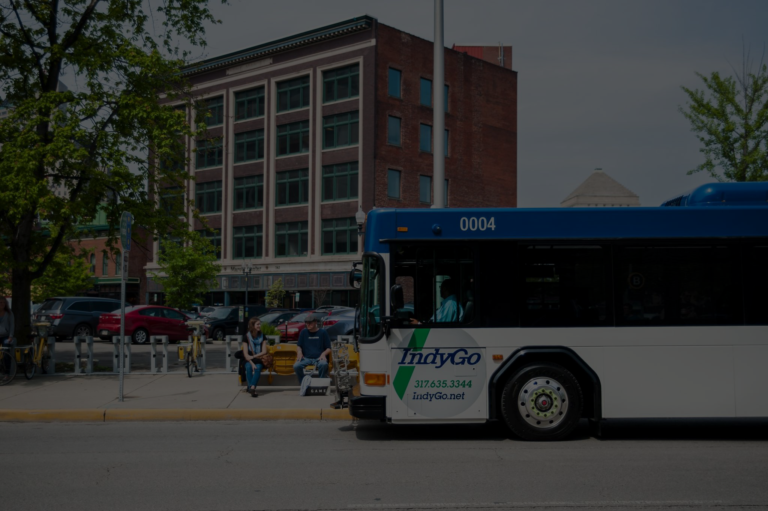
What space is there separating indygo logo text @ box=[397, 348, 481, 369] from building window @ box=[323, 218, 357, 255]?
41.9m

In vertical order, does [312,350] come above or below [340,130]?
below

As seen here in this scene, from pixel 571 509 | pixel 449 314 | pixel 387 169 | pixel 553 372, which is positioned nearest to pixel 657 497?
pixel 571 509

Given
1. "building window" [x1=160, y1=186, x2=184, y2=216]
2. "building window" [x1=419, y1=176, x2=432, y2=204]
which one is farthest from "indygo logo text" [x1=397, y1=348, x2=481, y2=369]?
"building window" [x1=419, y1=176, x2=432, y2=204]

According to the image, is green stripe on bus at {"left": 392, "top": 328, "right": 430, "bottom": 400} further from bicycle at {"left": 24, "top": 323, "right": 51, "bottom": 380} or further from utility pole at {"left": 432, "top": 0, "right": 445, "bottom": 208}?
bicycle at {"left": 24, "top": 323, "right": 51, "bottom": 380}

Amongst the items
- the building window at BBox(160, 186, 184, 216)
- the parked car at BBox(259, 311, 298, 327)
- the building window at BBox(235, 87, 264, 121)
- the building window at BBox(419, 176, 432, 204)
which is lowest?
the parked car at BBox(259, 311, 298, 327)

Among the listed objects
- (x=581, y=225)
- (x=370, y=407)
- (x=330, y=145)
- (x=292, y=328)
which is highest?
(x=330, y=145)

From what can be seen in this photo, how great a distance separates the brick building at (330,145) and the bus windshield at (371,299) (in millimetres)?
40020

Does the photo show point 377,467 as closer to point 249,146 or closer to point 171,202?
point 171,202

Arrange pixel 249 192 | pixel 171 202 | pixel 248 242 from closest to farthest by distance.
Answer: pixel 171 202, pixel 248 242, pixel 249 192

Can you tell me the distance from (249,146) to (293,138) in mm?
4695

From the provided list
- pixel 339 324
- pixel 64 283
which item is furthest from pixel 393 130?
pixel 339 324

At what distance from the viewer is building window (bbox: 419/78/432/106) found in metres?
53.2

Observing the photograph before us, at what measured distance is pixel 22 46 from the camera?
16.8 m

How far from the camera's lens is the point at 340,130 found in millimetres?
51562
